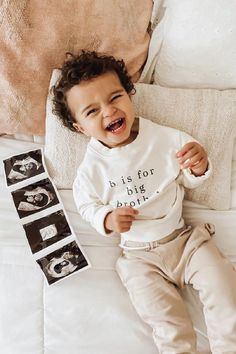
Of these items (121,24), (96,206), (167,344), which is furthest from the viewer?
(121,24)

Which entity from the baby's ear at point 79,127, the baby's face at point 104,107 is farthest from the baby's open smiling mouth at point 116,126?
the baby's ear at point 79,127

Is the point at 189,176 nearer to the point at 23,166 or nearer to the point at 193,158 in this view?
the point at 193,158

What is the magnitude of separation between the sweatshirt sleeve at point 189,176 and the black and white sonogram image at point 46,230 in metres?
0.37

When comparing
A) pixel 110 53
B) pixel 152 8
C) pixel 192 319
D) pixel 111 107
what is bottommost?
pixel 192 319

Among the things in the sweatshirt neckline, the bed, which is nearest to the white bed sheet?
the bed

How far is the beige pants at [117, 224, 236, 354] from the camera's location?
1.02 metres

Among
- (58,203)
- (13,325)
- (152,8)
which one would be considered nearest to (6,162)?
(58,203)

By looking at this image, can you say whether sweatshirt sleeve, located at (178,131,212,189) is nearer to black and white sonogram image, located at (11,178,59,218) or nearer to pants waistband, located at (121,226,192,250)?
pants waistband, located at (121,226,192,250)

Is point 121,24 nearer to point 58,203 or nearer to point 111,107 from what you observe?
point 111,107

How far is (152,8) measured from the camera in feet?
4.39

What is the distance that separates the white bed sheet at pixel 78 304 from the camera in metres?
1.07

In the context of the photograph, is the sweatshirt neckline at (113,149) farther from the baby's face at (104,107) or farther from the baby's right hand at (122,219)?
the baby's right hand at (122,219)

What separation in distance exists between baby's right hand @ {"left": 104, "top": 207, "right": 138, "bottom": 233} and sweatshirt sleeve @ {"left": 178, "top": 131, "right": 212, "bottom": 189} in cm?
18

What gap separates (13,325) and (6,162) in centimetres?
52
